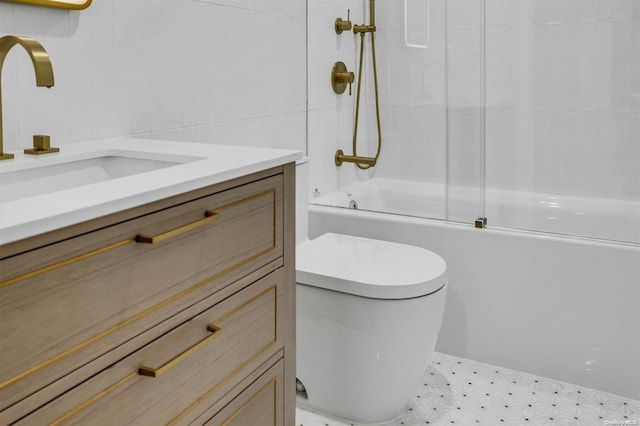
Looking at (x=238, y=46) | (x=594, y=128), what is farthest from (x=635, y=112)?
(x=238, y=46)

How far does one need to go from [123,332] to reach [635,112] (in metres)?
1.99

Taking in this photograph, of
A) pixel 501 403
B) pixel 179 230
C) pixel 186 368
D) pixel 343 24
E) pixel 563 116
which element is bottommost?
pixel 501 403

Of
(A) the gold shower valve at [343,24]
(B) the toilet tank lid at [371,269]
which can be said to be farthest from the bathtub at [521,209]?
(A) the gold shower valve at [343,24]

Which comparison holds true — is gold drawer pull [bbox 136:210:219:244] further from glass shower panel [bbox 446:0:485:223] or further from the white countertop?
glass shower panel [bbox 446:0:485:223]

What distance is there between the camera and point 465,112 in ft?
7.41

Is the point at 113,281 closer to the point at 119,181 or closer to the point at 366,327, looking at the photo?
the point at 119,181

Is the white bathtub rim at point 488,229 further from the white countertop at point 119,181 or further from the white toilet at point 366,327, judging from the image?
the white countertop at point 119,181

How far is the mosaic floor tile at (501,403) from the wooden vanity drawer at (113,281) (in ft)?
3.22

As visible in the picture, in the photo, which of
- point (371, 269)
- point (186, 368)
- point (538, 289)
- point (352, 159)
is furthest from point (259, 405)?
point (352, 159)

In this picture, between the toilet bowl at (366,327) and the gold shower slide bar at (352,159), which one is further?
the gold shower slide bar at (352,159)

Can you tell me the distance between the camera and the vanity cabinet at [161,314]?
702 millimetres

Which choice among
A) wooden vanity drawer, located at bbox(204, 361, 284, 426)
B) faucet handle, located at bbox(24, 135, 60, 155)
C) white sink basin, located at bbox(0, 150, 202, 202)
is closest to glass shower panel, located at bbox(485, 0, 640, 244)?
wooden vanity drawer, located at bbox(204, 361, 284, 426)

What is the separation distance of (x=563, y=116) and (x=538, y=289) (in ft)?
2.20

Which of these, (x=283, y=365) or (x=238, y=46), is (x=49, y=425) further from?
(x=238, y=46)
